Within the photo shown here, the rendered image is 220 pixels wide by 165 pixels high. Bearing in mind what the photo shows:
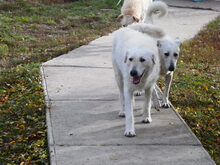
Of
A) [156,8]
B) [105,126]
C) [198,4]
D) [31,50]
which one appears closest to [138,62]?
[105,126]

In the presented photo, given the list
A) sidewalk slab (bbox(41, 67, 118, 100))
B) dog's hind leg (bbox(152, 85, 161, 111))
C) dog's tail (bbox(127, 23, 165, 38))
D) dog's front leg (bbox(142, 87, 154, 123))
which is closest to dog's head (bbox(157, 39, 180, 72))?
dog's tail (bbox(127, 23, 165, 38))

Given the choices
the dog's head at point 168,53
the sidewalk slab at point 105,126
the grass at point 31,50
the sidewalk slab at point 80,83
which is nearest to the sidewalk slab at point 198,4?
the grass at point 31,50

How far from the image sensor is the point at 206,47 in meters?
10.9

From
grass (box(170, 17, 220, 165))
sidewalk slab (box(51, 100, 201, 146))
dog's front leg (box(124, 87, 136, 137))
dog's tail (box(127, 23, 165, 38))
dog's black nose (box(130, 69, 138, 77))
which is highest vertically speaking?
dog's tail (box(127, 23, 165, 38))

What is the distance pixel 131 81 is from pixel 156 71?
383 mm

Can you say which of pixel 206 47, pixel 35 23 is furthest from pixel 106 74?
pixel 35 23

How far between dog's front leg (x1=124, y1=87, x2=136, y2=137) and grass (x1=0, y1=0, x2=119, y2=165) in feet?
3.17

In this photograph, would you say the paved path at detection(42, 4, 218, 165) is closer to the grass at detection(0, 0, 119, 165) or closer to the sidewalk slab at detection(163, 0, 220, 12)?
the grass at detection(0, 0, 119, 165)

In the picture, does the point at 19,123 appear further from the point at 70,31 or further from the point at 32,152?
the point at 70,31

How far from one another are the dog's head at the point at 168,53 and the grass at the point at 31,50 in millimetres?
1747

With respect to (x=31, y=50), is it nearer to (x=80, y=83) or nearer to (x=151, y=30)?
(x=80, y=83)

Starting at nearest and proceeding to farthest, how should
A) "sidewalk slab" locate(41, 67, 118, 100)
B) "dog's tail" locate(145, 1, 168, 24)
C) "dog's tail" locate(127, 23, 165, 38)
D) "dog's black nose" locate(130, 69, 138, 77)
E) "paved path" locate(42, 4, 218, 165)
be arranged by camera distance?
1. "paved path" locate(42, 4, 218, 165)
2. "dog's black nose" locate(130, 69, 138, 77)
3. "dog's tail" locate(127, 23, 165, 38)
4. "sidewalk slab" locate(41, 67, 118, 100)
5. "dog's tail" locate(145, 1, 168, 24)

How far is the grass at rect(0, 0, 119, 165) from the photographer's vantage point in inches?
206

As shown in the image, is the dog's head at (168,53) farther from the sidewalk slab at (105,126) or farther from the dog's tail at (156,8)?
the dog's tail at (156,8)
